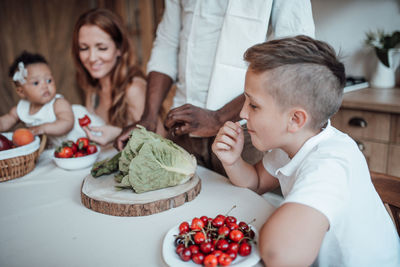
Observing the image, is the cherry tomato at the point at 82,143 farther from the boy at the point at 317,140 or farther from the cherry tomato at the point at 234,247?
the cherry tomato at the point at 234,247

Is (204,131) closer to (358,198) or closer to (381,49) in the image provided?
(358,198)

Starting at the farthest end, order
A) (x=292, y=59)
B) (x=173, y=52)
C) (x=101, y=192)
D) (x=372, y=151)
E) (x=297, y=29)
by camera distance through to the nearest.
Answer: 1. (x=372, y=151)
2. (x=173, y=52)
3. (x=297, y=29)
4. (x=101, y=192)
5. (x=292, y=59)

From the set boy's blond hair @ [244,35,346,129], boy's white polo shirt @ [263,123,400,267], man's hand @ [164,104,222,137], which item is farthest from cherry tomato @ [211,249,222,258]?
man's hand @ [164,104,222,137]

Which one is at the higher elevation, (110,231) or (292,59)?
(292,59)

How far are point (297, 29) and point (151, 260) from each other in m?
1.04

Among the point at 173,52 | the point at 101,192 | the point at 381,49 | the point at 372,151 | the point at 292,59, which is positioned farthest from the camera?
the point at 381,49

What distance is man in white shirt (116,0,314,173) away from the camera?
133cm

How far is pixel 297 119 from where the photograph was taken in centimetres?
96

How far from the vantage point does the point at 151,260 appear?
839mm

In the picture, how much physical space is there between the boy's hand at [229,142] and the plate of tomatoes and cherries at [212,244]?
349mm

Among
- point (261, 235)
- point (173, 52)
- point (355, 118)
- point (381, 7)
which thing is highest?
point (381, 7)

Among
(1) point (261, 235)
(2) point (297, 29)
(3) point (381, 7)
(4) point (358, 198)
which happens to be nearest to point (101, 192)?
(1) point (261, 235)

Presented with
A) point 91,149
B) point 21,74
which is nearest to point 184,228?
point 91,149

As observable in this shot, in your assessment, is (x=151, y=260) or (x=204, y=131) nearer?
(x=151, y=260)
